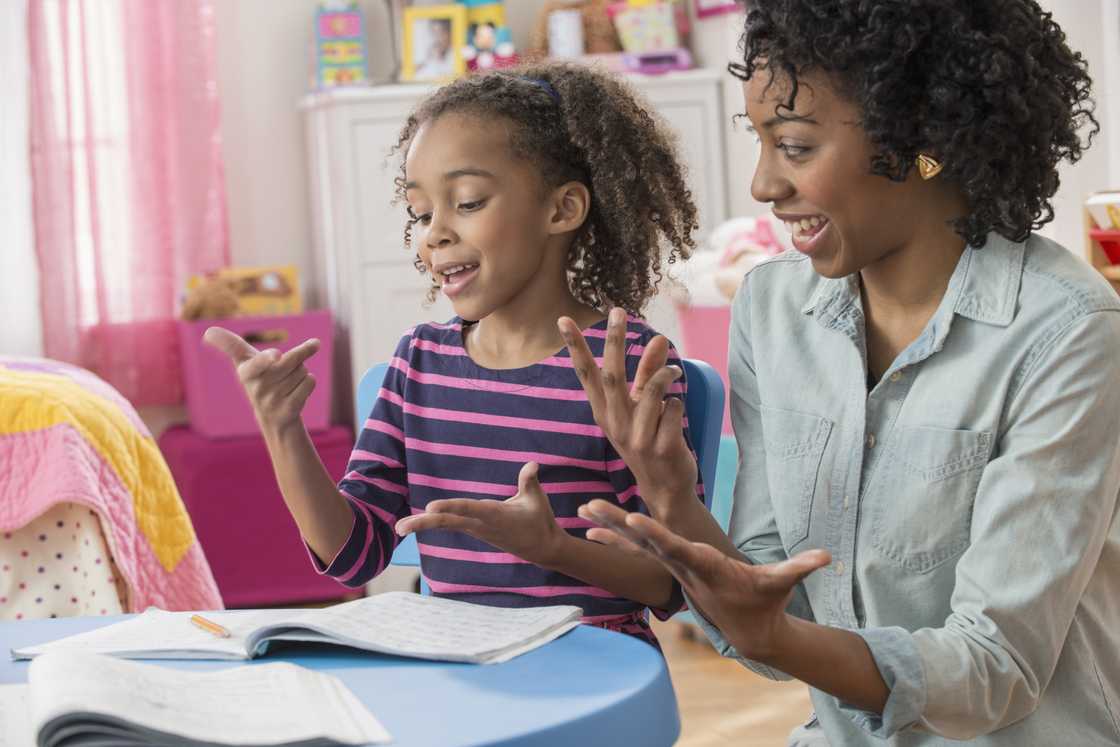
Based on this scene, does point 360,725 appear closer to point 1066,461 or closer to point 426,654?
point 426,654

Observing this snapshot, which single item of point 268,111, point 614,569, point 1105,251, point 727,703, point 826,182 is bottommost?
point 727,703

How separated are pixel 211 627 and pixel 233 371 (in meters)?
2.61

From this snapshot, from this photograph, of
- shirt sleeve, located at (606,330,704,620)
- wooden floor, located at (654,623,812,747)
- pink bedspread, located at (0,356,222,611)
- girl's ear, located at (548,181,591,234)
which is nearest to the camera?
shirt sleeve, located at (606,330,704,620)

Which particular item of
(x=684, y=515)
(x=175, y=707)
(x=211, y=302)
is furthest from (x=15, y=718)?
(x=211, y=302)

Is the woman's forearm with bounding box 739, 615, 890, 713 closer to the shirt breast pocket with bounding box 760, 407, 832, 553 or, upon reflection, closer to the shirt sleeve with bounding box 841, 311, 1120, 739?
the shirt sleeve with bounding box 841, 311, 1120, 739

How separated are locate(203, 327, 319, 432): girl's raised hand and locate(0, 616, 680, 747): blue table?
11.1 inches

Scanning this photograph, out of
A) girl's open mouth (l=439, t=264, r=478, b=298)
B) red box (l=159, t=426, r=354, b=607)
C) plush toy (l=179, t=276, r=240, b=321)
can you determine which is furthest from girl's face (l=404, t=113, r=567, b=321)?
plush toy (l=179, t=276, r=240, b=321)

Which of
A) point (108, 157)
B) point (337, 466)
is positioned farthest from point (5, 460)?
point (108, 157)

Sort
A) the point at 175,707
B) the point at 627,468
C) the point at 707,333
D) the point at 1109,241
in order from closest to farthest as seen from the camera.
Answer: the point at 175,707 → the point at 627,468 → the point at 1109,241 → the point at 707,333

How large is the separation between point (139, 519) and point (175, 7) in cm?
183

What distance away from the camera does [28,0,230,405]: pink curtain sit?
12.3ft

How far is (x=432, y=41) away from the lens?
392cm

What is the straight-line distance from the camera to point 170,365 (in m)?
3.88

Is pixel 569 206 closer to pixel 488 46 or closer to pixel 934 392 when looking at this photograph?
pixel 934 392
